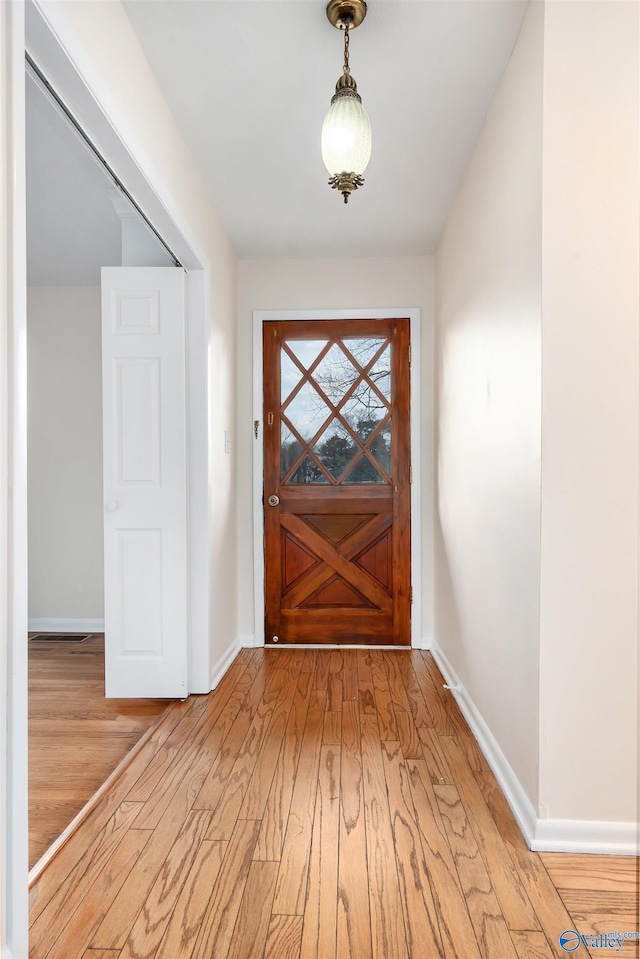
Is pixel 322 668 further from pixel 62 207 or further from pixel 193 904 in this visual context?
pixel 62 207

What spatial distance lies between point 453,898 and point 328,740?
105 centimetres

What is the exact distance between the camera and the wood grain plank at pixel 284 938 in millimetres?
1392

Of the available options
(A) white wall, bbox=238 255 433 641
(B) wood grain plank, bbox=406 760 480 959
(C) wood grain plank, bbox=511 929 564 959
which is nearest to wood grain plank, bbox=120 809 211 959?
(B) wood grain plank, bbox=406 760 480 959

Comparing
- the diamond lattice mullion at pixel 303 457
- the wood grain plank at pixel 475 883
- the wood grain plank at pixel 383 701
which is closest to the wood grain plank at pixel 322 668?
the wood grain plank at pixel 383 701

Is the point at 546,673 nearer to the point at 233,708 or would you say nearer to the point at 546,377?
the point at 546,377

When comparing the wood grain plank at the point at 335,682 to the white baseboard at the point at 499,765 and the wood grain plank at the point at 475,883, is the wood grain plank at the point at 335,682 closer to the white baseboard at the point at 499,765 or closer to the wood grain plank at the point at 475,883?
Answer: the white baseboard at the point at 499,765

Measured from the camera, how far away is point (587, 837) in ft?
5.89

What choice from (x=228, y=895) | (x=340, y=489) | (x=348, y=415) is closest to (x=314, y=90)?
(x=348, y=415)

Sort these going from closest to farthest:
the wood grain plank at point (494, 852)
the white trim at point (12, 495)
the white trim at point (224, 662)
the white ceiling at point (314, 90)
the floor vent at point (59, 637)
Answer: the white trim at point (12, 495) < the wood grain plank at point (494, 852) < the white ceiling at point (314, 90) < the white trim at point (224, 662) < the floor vent at point (59, 637)

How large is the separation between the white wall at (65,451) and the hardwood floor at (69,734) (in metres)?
0.85

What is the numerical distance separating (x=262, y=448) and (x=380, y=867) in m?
2.81

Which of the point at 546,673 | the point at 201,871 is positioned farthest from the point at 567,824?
the point at 201,871

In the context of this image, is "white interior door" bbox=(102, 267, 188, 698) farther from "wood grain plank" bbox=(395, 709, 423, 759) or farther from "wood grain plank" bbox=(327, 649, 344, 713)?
"wood grain plank" bbox=(395, 709, 423, 759)

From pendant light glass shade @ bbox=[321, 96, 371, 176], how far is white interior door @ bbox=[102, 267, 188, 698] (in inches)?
57.0
